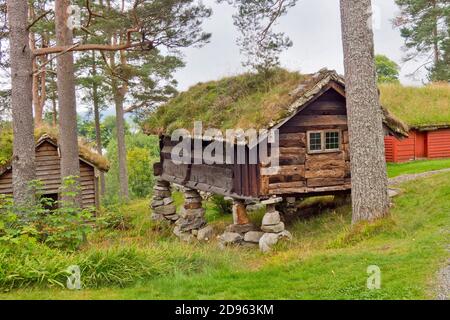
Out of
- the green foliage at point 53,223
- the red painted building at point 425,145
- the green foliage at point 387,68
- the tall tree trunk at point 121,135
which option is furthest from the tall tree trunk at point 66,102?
the green foliage at point 387,68

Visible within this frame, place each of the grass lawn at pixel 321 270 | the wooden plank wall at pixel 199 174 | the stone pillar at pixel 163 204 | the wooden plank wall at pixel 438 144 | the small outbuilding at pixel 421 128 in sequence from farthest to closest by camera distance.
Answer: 1. the wooden plank wall at pixel 438 144
2. the small outbuilding at pixel 421 128
3. the stone pillar at pixel 163 204
4. the wooden plank wall at pixel 199 174
5. the grass lawn at pixel 321 270

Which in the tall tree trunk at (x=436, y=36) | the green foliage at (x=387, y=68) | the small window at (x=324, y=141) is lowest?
the small window at (x=324, y=141)

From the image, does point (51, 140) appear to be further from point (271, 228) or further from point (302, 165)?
point (302, 165)

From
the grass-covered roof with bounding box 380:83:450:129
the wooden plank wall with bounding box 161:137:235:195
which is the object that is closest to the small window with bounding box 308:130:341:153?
the wooden plank wall with bounding box 161:137:235:195

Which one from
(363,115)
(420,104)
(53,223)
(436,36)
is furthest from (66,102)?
(436,36)

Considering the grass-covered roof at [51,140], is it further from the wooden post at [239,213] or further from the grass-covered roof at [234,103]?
the wooden post at [239,213]

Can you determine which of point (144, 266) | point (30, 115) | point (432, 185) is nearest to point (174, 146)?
point (30, 115)

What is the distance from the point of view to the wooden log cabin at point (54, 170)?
54.1 feet

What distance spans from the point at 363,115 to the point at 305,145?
2.70 metres

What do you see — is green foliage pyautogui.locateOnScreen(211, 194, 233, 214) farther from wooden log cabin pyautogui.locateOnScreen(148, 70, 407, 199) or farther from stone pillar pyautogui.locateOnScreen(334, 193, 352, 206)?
stone pillar pyautogui.locateOnScreen(334, 193, 352, 206)

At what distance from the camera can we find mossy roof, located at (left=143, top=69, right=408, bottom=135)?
1193 centimetres

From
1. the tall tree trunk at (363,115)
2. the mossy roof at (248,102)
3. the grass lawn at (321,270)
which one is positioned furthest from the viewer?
the mossy roof at (248,102)

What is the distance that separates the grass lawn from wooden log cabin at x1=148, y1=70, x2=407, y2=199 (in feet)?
6.23

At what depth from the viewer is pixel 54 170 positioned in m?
17.0
